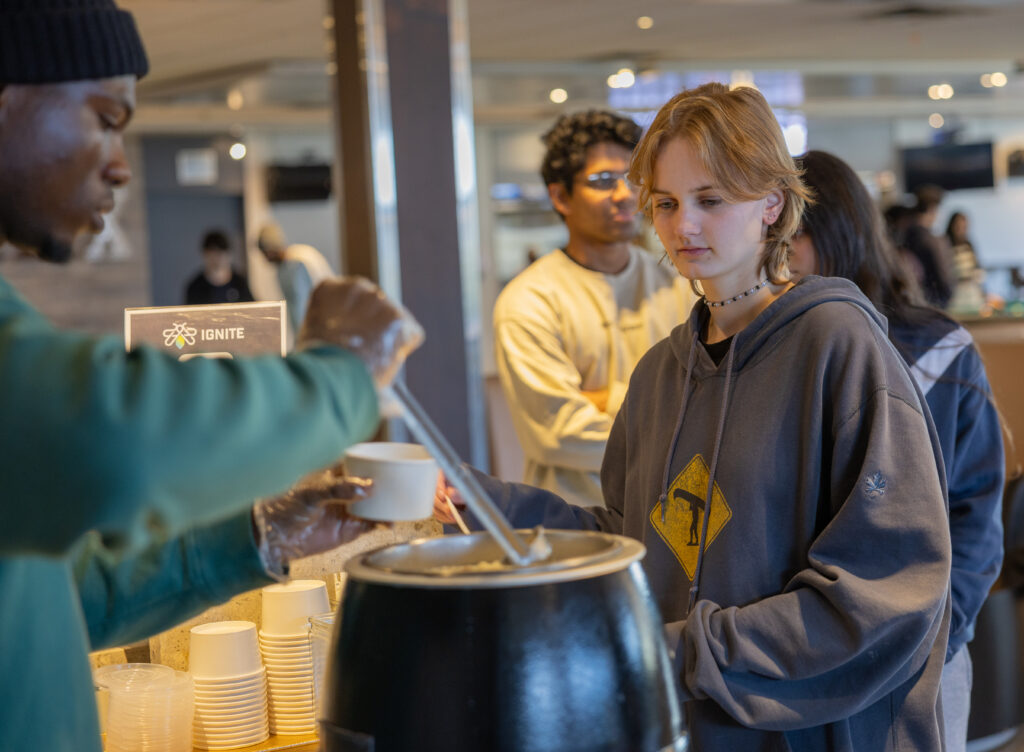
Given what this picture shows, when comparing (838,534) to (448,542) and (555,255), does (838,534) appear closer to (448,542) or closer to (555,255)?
(448,542)

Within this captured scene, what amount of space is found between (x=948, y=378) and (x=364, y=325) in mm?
1539

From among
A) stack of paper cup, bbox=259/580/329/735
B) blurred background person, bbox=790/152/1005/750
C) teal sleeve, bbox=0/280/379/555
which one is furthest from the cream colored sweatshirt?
teal sleeve, bbox=0/280/379/555

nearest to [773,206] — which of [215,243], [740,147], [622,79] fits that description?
[740,147]

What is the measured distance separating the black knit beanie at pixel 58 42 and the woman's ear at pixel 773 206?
3.11ft

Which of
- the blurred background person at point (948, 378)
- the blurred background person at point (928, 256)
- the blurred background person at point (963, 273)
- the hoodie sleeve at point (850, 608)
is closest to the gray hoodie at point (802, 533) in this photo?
the hoodie sleeve at point (850, 608)

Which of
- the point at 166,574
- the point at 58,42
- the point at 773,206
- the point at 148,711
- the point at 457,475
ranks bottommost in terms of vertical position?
Result: the point at 148,711

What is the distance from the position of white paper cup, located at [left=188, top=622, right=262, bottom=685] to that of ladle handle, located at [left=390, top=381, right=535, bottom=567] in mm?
596

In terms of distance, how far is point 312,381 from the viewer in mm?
799

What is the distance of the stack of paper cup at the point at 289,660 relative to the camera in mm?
1510

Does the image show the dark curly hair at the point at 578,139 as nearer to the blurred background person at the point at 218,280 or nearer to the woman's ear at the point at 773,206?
the woman's ear at the point at 773,206

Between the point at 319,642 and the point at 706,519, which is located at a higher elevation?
the point at 706,519

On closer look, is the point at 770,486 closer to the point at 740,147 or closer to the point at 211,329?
the point at 740,147

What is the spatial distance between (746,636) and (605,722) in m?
0.44

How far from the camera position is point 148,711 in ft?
4.58
